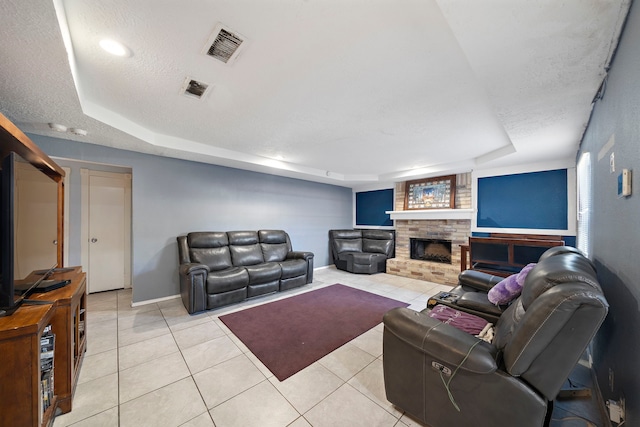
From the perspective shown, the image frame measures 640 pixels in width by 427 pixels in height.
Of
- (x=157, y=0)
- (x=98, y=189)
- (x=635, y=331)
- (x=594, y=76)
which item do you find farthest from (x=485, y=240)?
(x=98, y=189)

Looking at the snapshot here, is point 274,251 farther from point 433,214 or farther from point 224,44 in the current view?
point 224,44

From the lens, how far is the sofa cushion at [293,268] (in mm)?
4008

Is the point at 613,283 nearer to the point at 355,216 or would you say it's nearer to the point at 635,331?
the point at 635,331

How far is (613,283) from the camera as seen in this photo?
1.41 m

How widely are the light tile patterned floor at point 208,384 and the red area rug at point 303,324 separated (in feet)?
0.36

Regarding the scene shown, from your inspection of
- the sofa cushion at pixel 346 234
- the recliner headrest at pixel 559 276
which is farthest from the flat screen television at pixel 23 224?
the sofa cushion at pixel 346 234

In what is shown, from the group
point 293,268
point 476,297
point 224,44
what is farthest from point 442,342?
point 293,268

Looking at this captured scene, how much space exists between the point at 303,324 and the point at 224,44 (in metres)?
2.82

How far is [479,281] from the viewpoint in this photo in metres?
2.67

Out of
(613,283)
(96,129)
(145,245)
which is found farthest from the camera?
(145,245)

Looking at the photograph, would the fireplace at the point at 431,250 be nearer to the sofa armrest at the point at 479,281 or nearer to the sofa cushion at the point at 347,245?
the sofa cushion at the point at 347,245

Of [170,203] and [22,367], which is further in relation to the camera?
[170,203]

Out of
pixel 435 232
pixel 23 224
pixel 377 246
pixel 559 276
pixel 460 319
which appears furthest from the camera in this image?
pixel 377 246

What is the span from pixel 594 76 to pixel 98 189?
614 cm
